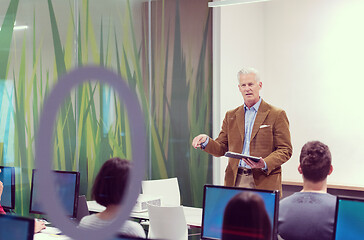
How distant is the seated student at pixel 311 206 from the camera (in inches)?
92.4

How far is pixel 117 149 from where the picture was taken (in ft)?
17.3

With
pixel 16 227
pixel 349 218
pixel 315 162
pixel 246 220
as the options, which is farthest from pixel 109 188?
pixel 315 162

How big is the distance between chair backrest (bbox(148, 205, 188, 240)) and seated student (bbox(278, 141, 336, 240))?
102cm

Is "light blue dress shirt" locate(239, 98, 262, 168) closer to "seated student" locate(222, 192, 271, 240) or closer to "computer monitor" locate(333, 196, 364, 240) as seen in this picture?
"computer monitor" locate(333, 196, 364, 240)

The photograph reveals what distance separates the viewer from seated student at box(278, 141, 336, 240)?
235 centimetres

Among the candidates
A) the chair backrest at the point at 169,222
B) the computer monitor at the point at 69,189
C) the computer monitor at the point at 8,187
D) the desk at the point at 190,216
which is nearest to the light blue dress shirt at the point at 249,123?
the desk at the point at 190,216

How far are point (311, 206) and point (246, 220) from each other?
37.9 inches

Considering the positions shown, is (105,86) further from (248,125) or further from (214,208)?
(214,208)

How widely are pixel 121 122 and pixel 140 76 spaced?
70 cm

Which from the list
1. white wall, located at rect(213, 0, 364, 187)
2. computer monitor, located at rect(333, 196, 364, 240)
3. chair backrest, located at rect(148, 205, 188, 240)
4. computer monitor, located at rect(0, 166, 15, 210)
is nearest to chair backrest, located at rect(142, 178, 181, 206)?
chair backrest, located at rect(148, 205, 188, 240)

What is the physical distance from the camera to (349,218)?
215cm

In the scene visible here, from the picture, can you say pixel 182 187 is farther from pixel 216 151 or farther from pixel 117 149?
pixel 216 151

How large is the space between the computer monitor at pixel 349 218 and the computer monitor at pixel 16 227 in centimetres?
135

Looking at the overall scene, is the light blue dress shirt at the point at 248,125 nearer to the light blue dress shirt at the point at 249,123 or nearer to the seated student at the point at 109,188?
the light blue dress shirt at the point at 249,123
